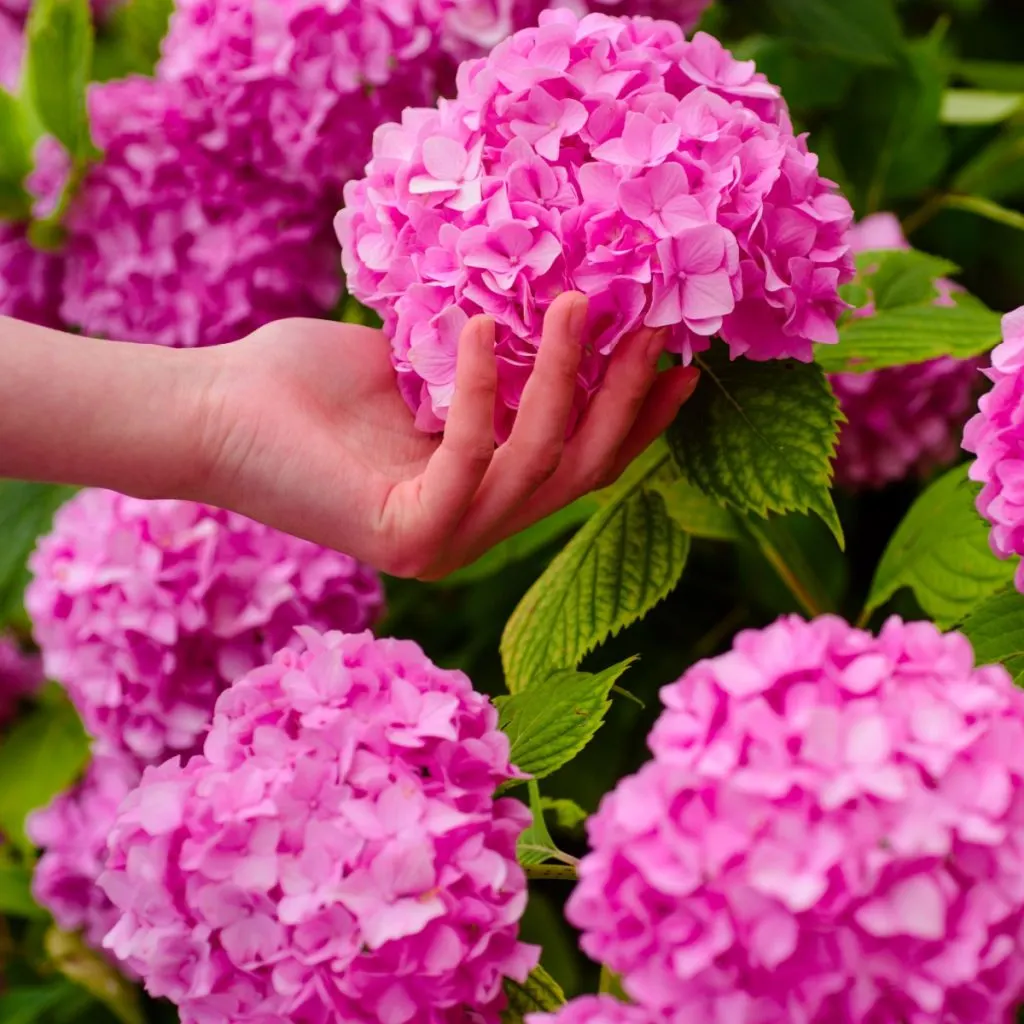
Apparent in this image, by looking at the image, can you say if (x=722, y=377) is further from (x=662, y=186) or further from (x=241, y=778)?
(x=241, y=778)

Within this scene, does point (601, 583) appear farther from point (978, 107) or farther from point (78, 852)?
point (978, 107)

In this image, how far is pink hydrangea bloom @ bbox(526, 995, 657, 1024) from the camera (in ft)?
1.46

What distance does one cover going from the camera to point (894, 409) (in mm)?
1058

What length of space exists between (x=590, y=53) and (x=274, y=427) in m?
0.26

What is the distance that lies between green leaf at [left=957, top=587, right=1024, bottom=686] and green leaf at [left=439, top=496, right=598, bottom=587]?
1.15ft

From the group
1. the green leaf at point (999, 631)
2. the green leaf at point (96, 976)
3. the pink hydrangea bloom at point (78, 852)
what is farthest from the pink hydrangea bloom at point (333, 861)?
the green leaf at point (96, 976)

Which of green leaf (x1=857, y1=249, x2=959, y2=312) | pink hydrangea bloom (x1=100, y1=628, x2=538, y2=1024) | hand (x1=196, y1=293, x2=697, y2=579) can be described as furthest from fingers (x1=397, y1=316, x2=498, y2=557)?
green leaf (x1=857, y1=249, x2=959, y2=312)

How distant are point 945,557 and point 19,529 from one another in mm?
765

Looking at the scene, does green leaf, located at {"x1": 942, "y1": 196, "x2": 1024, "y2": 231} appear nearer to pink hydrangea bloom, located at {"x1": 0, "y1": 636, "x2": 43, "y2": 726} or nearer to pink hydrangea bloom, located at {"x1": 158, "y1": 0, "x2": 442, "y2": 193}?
pink hydrangea bloom, located at {"x1": 158, "y1": 0, "x2": 442, "y2": 193}

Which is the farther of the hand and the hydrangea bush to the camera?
the hand

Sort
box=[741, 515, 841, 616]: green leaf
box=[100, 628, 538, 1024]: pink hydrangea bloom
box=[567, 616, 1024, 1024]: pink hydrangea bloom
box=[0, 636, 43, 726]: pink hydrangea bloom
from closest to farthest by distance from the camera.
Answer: box=[567, 616, 1024, 1024]: pink hydrangea bloom < box=[100, 628, 538, 1024]: pink hydrangea bloom < box=[741, 515, 841, 616]: green leaf < box=[0, 636, 43, 726]: pink hydrangea bloom

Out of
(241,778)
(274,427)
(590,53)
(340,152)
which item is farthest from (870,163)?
(241,778)

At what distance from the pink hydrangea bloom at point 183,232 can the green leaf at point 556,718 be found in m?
0.49

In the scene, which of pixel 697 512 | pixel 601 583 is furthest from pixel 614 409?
pixel 697 512
